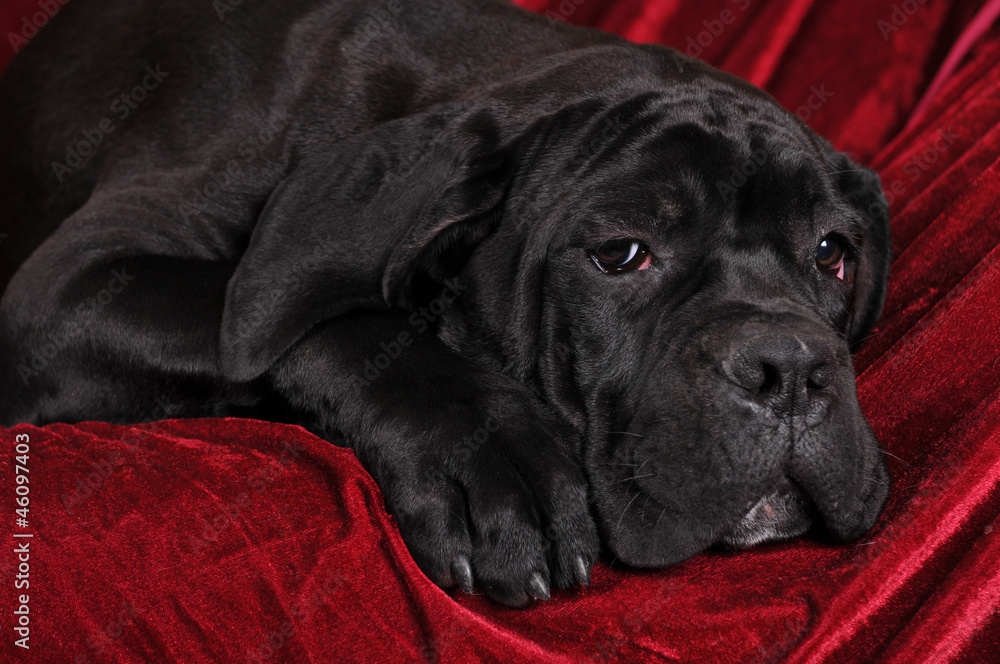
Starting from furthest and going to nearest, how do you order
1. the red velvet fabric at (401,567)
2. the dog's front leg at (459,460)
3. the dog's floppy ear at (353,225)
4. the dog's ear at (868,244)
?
1. the dog's ear at (868,244)
2. the dog's floppy ear at (353,225)
3. the dog's front leg at (459,460)
4. the red velvet fabric at (401,567)

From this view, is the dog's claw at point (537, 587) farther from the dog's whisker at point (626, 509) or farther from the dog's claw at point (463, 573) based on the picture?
the dog's whisker at point (626, 509)

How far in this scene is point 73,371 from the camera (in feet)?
6.87

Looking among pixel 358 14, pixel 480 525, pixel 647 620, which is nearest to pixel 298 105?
pixel 358 14

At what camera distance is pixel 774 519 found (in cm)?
160

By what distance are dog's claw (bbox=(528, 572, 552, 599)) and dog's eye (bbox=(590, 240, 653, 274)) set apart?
65 centimetres

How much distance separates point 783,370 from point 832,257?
64 cm

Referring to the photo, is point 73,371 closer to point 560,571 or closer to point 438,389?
point 438,389

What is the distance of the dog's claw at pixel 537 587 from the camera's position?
147cm

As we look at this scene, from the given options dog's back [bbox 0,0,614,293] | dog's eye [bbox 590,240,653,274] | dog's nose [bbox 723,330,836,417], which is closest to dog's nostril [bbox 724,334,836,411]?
dog's nose [bbox 723,330,836,417]

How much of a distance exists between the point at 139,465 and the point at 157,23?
1610 millimetres

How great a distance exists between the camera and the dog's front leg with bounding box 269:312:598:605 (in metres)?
1.49

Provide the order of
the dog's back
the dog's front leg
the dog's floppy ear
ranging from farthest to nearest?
the dog's back → the dog's floppy ear → the dog's front leg

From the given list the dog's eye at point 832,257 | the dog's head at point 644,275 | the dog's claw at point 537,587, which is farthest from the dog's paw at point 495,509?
the dog's eye at point 832,257

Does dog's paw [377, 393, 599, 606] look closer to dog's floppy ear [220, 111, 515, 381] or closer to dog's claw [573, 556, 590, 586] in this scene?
dog's claw [573, 556, 590, 586]
